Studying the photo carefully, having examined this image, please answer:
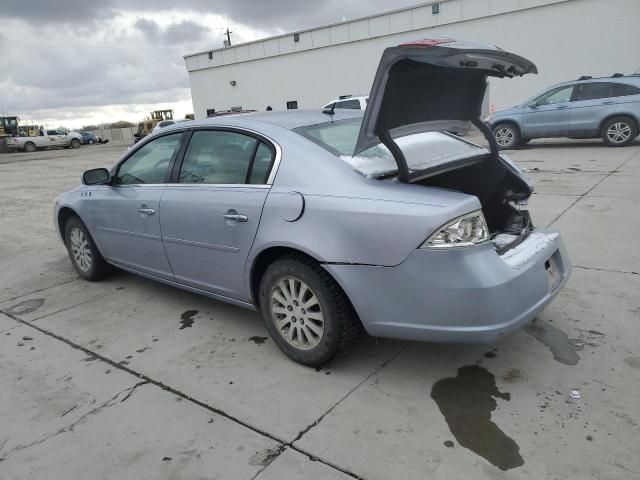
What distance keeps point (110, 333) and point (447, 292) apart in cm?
256

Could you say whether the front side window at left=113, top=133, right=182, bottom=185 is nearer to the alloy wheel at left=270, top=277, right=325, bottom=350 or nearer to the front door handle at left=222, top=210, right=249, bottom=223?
the front door handle at left=222, top=210, right=249, bottom=223

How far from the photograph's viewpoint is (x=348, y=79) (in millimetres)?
25594

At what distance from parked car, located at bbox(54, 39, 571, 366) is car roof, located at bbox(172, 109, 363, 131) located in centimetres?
2

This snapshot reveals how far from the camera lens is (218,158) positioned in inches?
134

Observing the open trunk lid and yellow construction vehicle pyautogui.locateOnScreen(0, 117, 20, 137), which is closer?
the open trunk lid

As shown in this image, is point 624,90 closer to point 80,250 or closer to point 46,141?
point 80,250

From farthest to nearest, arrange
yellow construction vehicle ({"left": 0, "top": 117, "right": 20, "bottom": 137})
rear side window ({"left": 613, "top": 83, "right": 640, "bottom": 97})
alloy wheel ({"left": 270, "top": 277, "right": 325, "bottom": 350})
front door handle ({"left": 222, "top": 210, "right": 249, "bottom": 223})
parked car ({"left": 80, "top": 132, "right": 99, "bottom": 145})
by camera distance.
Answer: yellow construction vehicle ({"left": 0, "top": 117, "right": 20, "bottom": 137}), parked car ({"left": 80, "top": 132, "right": 99, "bottom": 145}), rear side window ({"left": 613, "top": 83, "right": 640, "bottom": 97}), front door handle ({"left": 222, "top": 210, "right": 249, "bottom": 223}), alloy wheel ({"left": 270, "top": 277, "right": 325, "bottom": 350})

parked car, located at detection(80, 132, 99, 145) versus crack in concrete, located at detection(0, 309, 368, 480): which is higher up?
crack in concrete, located at detection(0, 309, 368, 480)

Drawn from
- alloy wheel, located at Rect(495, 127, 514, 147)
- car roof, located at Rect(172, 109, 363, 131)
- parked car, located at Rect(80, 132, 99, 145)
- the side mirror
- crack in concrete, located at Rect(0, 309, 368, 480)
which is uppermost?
car roof, located at Rect(172, 109, 363, 131)

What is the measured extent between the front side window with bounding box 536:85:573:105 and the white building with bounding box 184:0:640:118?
4.67 m

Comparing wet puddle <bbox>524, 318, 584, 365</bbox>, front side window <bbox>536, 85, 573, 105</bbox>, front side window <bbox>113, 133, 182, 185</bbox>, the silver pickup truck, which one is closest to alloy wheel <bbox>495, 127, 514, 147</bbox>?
front side window <bbox>536, 85, 573, 105</bbox>

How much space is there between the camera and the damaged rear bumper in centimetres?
240

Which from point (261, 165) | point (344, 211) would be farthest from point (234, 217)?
point (344, 211)

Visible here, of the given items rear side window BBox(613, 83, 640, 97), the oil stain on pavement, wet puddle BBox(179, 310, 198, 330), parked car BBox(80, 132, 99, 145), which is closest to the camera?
the oil stain on pavement
